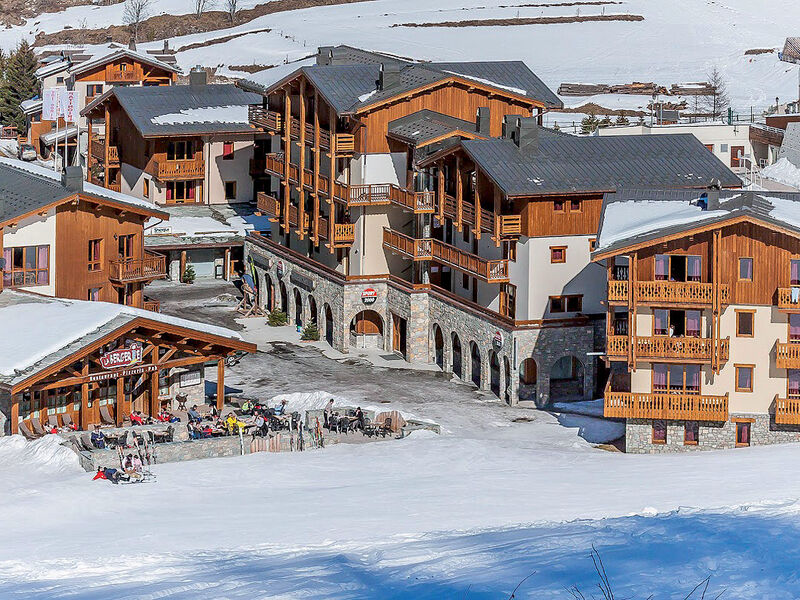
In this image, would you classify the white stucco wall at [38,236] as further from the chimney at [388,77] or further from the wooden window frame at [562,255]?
the wooden window frame at [562,255]

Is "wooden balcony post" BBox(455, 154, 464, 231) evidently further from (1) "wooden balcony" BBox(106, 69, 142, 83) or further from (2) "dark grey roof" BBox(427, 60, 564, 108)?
(1) "wooden balcony" BBox(106, 69, 142, 83)

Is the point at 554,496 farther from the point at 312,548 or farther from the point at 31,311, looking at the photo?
the point at 31,311

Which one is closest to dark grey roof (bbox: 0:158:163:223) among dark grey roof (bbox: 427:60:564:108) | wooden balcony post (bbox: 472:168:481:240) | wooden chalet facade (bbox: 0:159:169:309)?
wooden chalet facade (bbox: 0:159:169:309)

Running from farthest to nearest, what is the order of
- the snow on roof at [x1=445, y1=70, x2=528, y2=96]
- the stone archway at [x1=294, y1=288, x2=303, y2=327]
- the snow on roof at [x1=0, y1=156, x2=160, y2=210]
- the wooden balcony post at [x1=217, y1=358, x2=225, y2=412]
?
1. the stone archway at [x1=294, y1=288, x2=303, y2=327]
2. the snow on roof at [x1=445, y1=70, x2=528, y2=96]
3. the snow on roof at [x1=0, y1=156, x2=160, y2=210]
4. the wooden balcony post at [x1=217, y1=358, x2=225, y2=412]

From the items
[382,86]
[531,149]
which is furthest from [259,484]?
[382,86]

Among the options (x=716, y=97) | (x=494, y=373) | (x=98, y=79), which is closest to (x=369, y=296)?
(x=494, y=373)

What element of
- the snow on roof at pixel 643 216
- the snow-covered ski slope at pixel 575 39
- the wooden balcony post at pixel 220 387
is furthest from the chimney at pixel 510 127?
the snow-covered ski slope at pixel 575 39
